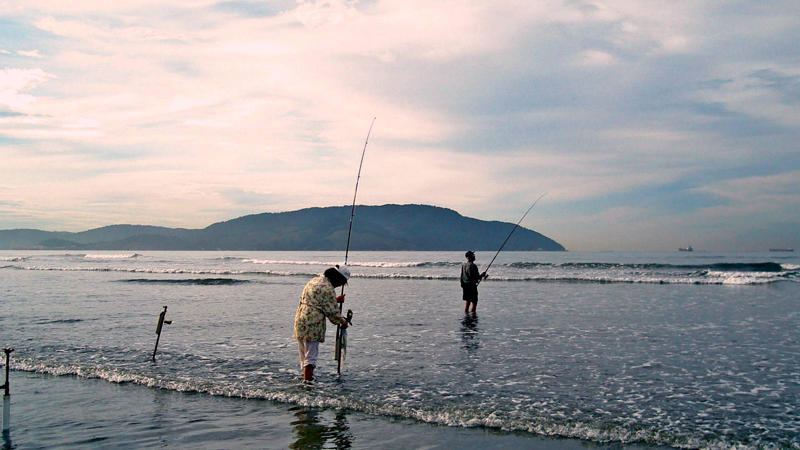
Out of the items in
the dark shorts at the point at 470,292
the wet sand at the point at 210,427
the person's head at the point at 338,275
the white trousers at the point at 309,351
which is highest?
the person's head at the point at 338,275

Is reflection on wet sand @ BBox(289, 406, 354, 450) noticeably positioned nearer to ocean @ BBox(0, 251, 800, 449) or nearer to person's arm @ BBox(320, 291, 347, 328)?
ocean @ BBox(0, 251, 800, 449)

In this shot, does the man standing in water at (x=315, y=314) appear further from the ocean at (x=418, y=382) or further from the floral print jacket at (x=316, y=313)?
the ocean at (x=418, y=382)

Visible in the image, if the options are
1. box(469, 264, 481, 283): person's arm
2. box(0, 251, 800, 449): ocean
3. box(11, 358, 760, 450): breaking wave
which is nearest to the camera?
box(11, 358, 760, 450): breaking wave

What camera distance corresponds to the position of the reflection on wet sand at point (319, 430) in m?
5.32

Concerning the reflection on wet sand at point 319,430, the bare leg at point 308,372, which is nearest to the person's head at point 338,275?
the bare leg at point 308,372

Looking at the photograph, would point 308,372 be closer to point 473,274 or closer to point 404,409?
point 404,409

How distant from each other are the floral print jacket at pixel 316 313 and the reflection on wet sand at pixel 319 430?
3.73 feet

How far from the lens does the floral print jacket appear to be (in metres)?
7.48

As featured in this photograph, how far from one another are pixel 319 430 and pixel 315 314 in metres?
2.05

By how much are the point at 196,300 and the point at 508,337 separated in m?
14.0

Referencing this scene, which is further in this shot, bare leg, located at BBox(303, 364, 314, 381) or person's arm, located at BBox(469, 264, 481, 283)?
person's arm, located at BBox(469, 264, 481, 283)

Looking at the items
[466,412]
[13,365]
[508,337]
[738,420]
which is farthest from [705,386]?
[13,365]

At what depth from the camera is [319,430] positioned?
576 centimetres

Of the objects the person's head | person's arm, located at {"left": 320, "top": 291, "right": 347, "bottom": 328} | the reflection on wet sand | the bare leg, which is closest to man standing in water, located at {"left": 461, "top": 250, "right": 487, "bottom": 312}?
the person's head
